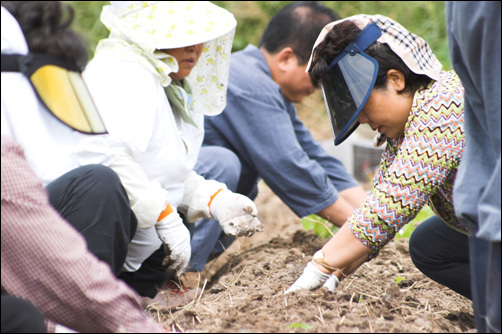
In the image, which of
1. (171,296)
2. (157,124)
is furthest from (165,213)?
(171,296)

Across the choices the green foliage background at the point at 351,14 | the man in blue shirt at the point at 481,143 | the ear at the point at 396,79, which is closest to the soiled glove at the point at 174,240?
the ear at the point at 396,79

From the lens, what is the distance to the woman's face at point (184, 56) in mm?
2857

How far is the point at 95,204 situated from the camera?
2.30 m

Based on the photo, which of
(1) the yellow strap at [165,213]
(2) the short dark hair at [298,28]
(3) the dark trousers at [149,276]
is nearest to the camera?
(1) the yellow strap at [165,213]

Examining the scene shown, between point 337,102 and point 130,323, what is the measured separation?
122 cm

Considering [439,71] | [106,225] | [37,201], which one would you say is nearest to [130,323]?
[37,201]

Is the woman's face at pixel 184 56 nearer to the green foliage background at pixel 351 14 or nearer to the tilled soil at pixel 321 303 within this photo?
the tilled soil at pixel 321 303

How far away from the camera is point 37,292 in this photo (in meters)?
1.63

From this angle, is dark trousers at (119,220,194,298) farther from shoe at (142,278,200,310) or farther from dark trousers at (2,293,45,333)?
dark trousers at (2,293,45,333)

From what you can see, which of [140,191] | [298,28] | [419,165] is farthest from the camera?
[298,28]

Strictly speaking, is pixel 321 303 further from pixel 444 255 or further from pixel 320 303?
pixel 444 255

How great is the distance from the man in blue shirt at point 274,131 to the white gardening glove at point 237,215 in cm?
53

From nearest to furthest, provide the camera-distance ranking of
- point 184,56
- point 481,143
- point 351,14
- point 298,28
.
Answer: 1. point 481,143
2. point 184,56
3. point 298,28
4. point 351,14

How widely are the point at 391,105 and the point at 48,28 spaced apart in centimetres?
120
